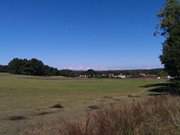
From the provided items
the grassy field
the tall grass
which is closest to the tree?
the grassy field

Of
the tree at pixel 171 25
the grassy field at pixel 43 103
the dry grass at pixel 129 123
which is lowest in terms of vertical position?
the grassy field at pixel 43 103

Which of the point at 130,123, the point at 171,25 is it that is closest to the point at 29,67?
the point at 171,25

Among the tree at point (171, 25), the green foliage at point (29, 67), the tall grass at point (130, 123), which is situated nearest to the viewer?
the tall grass at point (130, 123)

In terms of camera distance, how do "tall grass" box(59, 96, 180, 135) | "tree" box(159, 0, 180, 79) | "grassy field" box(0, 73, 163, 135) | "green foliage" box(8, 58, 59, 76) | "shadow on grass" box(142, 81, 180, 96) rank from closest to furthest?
"tall grass" box(59, 96, 180, 135)
"grassy field" box(0, 73, 163, 135)
"shadow on grass" box(142, 81, 180, 96)
"tree" box(159, 0, 180, 79)
"green foliage" box(8, 58, 59, 76)

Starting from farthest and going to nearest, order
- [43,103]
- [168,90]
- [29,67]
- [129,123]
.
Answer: [29,67] → [168,90] → [43,103] → [129,123]

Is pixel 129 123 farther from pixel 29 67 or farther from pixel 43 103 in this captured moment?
pixel 29 67

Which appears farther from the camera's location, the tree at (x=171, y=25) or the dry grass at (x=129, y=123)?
the tree at (x=171, y=25)

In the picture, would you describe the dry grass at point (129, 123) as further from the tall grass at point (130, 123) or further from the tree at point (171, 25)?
the tree at point (171, 25)

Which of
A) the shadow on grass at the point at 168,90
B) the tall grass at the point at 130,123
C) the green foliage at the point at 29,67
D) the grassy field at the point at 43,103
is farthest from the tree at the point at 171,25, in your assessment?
the green foliage at the point at 29,67

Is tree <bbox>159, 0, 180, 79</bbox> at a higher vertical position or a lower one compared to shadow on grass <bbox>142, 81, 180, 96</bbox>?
higher

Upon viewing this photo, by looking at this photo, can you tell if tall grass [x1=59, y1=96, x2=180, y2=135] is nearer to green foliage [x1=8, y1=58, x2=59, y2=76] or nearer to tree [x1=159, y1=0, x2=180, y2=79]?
tree [x1=159, y1=0, x2=180, y2=79]

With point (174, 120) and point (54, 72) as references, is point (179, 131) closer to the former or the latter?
point (174, 120)

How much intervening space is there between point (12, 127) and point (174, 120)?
33.0 feet

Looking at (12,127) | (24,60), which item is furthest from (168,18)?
(24,60)
